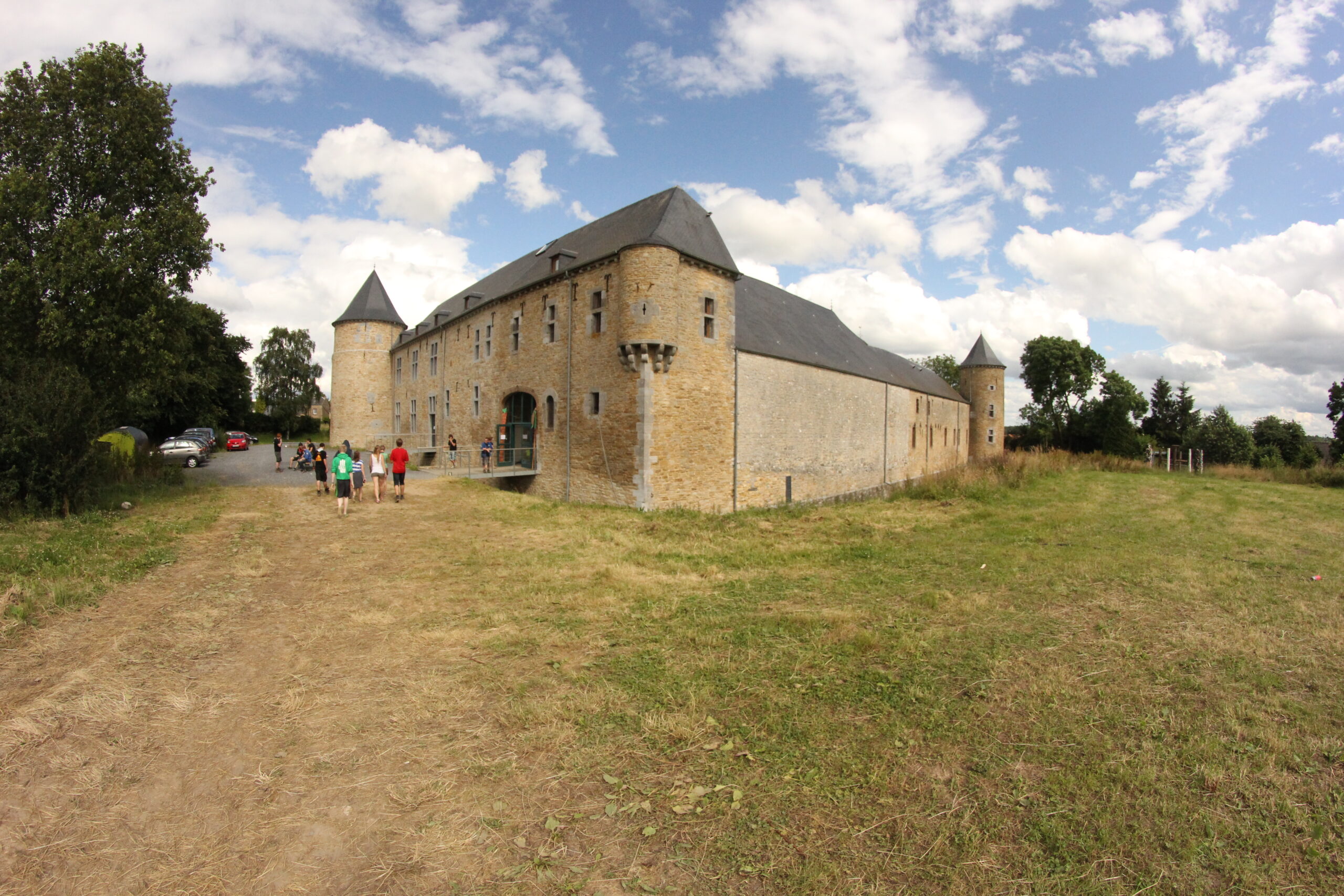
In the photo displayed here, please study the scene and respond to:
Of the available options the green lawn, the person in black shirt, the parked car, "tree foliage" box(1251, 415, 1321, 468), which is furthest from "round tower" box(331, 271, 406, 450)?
"tree foliage" box(1251, 415, 1321, 468)

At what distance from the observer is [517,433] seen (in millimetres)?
21844

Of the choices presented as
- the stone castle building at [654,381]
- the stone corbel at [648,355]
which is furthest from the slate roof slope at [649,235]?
the stone corbel at [648,355]

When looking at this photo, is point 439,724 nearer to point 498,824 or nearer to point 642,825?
point 498,824

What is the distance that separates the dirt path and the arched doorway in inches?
545

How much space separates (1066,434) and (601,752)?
56585 mm

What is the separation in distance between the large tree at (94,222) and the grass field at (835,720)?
4.90 m

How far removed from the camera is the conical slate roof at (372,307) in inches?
1374

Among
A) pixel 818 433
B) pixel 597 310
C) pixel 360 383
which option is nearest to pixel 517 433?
pixel 597 310

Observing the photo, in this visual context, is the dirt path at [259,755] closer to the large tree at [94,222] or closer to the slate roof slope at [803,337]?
the large tree at [94,222]

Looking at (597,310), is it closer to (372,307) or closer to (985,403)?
(372,307)

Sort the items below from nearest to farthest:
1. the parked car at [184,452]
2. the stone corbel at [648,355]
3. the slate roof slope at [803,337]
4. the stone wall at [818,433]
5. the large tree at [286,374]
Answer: the stone corbel at [648,355] → the stone wall at [818,433] → the slate roof slope at [803,337] → the parked car at [184,452] → the large tree at [286,374]

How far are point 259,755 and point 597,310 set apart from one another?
15474 millimetres

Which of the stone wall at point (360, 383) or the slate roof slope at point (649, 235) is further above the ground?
the slate roof slope at point (649, 235)

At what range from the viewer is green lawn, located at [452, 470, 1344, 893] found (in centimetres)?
283
